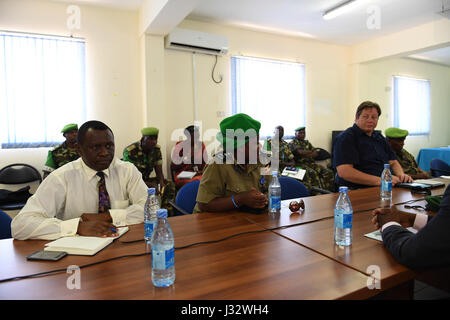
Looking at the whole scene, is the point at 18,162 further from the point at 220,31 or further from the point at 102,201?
the point at 220,31

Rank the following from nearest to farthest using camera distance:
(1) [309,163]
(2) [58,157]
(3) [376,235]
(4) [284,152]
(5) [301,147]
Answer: (3) [376,235] → (2) [58,157] → (4) [284,152] → (1) [309,163] → (5) [301,147]

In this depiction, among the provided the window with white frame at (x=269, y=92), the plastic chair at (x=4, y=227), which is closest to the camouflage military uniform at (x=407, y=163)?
the window with white frame at (x=269, y=92)

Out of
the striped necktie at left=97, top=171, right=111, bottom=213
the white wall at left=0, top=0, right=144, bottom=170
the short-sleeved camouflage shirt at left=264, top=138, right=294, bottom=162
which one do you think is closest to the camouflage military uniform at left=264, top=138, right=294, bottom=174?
the short-sleeved camouflage shirt at left=264, top=138, right=294, bottom=162

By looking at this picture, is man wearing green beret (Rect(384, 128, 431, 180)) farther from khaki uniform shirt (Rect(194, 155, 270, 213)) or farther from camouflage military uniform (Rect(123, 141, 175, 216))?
camouflage military uniform (Rect(123, 141, 175, 216))

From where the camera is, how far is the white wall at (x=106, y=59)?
3.87 m

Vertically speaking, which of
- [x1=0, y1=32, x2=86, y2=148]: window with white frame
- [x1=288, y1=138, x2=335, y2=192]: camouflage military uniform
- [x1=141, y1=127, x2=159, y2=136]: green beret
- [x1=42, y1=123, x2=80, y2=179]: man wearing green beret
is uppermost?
[x1=0, y1=32, x2=86, y2=148]: window with white frame

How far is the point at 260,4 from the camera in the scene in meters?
4.25

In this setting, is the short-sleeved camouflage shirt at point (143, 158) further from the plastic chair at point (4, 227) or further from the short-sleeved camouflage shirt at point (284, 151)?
the plastic chair at point (4, 227)

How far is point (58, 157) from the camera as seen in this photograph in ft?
12.2

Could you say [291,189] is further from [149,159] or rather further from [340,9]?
[340,9]

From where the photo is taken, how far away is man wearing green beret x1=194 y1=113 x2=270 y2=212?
182cm

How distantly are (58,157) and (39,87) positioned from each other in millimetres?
1000

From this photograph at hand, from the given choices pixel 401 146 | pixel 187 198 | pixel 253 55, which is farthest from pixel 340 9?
pixel 187 198

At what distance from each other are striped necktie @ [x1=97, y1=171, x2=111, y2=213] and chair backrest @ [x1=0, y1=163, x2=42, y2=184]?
2.66 meters
